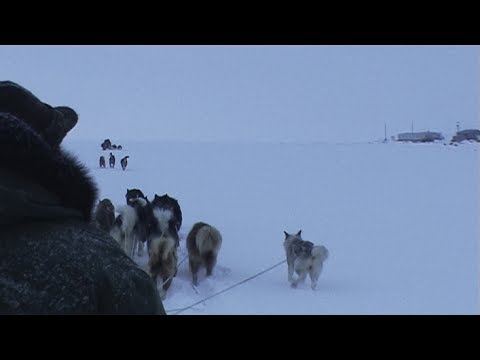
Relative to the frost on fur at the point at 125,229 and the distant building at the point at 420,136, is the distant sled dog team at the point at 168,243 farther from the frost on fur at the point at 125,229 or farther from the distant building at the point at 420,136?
the distant building at the point at 420,136

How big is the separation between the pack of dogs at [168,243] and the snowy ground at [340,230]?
21 cm

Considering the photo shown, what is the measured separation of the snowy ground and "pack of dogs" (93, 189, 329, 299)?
0.21 m

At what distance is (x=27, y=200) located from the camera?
1.30 m

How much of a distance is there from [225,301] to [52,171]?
4282 mm

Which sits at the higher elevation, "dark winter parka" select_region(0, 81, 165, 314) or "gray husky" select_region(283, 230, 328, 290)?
"dark winter parka" select_region(0, 81, 165, 314)

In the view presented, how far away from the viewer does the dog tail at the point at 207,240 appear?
19.9 feet

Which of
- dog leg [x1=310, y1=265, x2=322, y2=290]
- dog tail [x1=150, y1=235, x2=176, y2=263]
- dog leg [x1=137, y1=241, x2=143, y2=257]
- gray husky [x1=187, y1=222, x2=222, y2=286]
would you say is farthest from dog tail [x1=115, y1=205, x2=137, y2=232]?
dog leg [x1=310, y1=265, x2=322, y2=290]

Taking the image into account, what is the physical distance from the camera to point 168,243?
5.56 m

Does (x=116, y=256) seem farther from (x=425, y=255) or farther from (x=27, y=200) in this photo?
(x=425, y=255)

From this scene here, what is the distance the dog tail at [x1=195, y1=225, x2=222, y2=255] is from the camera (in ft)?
19.9

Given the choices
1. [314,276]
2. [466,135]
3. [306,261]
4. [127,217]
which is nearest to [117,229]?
[127,217]

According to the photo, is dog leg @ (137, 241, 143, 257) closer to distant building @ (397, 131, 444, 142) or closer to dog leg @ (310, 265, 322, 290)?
dog leg @ (310, 265, 322, 290)

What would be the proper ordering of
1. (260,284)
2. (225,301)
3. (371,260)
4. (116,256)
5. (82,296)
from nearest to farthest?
1. (82,296)
2. (116,256)
3. (225,301)
4. (260,284)
5. (371,260)
